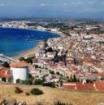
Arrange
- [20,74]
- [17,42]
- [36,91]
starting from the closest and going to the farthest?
[36,91] → [20,74] → [17,42]

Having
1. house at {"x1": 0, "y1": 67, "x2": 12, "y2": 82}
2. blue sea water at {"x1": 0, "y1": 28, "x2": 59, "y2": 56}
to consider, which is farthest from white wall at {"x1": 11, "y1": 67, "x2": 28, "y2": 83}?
blue sea water at {"x1": 0, "y1": 28, "x2": 59, "y2": 56}

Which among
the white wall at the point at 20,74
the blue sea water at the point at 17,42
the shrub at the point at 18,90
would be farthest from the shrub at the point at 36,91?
the blue sea water at the point at 17,42

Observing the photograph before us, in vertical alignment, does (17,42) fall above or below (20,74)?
below

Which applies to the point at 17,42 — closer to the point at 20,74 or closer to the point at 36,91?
the point at 20,74

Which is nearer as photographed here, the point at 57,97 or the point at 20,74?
the point at 57,97

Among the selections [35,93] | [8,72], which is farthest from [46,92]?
[8,72]

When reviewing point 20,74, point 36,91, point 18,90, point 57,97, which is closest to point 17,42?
point 20,74

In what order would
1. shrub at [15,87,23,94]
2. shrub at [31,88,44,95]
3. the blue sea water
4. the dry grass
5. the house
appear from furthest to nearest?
the blue sea water
the house
shrub at [15,87,23,94]
shrub at [31,88,44,95]
the dry grass

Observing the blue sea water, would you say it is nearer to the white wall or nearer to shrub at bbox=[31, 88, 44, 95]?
the white wall
